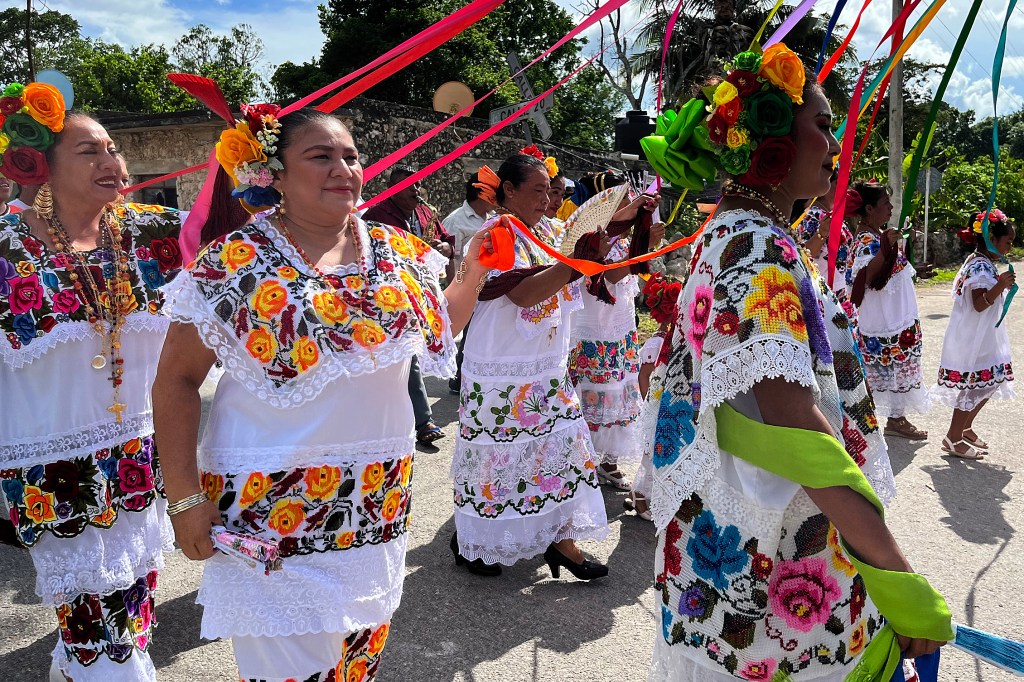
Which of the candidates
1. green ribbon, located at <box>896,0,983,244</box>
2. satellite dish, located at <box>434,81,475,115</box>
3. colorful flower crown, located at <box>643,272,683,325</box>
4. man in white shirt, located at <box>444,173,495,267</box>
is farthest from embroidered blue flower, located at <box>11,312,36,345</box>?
satellite dish, located at <box>434,81,475,115</box>

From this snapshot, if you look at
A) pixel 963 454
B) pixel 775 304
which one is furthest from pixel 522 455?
pixel 963 454

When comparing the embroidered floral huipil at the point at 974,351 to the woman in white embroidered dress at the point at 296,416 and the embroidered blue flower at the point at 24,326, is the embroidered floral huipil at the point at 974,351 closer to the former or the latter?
the woman in white embroidered dress at the point at 296,416

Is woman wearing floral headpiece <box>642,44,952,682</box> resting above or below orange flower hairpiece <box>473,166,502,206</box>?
below

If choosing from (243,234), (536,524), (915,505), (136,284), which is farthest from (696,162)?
(915,505)

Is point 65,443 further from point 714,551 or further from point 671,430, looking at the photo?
point 714,551

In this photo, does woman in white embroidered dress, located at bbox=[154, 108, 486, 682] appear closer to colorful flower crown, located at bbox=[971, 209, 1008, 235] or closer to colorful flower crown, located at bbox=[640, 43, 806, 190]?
colorful flower crown, located at bbox=[640, 43, 806, 190]

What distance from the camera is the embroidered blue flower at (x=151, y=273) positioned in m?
2.97

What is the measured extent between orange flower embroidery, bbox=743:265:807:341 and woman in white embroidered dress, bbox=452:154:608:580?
2199 mm

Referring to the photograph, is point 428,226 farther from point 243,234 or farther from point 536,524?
point 243,234

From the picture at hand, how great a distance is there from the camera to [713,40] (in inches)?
754

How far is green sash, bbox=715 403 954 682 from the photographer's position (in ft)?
5.02

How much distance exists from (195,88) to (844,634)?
2.15m

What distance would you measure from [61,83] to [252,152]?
1.43m

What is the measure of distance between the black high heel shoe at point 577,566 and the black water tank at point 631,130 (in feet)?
18.2
